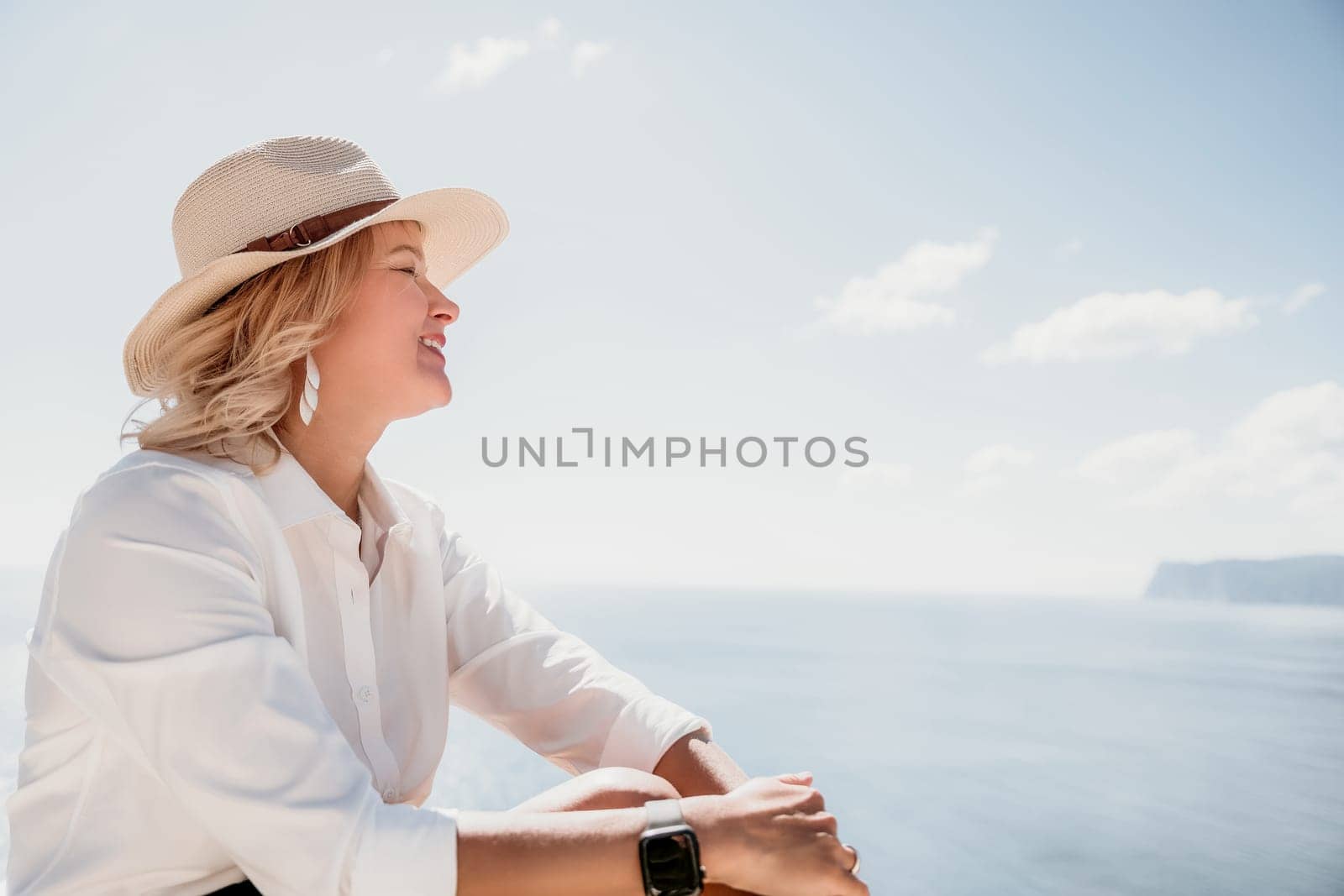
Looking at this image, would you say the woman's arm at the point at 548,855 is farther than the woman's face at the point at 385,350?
No

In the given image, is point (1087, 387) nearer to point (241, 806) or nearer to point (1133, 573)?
point (1133, 573)

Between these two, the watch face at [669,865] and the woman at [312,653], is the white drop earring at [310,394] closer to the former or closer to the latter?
the woman at [312,653]

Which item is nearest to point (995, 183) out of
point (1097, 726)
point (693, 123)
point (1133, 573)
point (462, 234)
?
point (693, 123)

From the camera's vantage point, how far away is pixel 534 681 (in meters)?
1.48

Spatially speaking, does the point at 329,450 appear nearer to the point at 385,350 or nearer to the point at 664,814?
the point at 385,350

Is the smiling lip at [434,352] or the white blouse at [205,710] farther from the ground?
the smiling lip at [434,352]

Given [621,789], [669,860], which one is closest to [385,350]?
[621,789]

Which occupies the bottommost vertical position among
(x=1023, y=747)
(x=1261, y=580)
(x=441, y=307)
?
(x=1023, y=747)

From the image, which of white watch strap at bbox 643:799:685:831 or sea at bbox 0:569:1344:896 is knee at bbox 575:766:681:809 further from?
sea at bbox 0:569:1344:896

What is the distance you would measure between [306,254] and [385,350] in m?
0.18

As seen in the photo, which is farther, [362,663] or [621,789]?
[362,663]

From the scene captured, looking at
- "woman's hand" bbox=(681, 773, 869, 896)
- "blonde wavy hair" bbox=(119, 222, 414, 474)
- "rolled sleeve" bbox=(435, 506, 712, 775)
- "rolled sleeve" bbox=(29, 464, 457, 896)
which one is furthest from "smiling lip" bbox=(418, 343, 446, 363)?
"woman's hand" bbox=(681, 773, 869, 896)

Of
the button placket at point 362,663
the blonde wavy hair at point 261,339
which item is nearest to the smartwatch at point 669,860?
the button placket at point 362,663

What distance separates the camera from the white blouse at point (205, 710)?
34.4 inches
